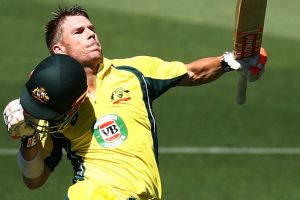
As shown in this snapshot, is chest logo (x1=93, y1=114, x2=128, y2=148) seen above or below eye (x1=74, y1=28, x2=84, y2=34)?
below

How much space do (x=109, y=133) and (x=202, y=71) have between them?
1.06 meters

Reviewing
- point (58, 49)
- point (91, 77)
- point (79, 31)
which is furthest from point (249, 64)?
point (58, 49)

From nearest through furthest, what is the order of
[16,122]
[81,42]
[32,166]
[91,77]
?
[16,122] → [32,166] → [81,42] → [91,77]

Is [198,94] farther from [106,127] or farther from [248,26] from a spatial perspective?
[106,127]

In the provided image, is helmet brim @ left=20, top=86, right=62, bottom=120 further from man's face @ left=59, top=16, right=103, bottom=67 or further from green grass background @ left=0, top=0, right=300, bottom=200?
green grass background @ left=0, top=0, right=300, bottom=200

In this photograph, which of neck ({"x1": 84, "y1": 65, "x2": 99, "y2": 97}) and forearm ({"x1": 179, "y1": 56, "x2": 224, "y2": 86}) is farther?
forearm ({"x1": 179, "y1": 56, "x2": 224, "y2": 86})

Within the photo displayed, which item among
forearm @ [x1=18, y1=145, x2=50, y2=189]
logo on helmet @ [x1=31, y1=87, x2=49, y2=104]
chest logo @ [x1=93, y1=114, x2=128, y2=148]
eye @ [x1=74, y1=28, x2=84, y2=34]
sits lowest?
forearm @ [x1=18, y1=145, x2=50, y2=189]

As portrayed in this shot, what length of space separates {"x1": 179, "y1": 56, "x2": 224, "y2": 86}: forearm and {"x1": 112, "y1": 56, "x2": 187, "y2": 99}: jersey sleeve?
0.29ft

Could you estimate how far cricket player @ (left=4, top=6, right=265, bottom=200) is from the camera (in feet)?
24.7

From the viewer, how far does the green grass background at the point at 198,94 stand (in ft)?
36.0

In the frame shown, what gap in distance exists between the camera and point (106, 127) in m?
7.62

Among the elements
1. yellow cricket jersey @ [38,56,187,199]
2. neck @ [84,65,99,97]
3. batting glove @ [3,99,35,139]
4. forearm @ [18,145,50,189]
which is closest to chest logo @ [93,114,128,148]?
yellow cricket jersey @ [38,56,187,199]

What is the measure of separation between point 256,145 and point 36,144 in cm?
485

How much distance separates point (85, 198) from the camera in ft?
23.6
